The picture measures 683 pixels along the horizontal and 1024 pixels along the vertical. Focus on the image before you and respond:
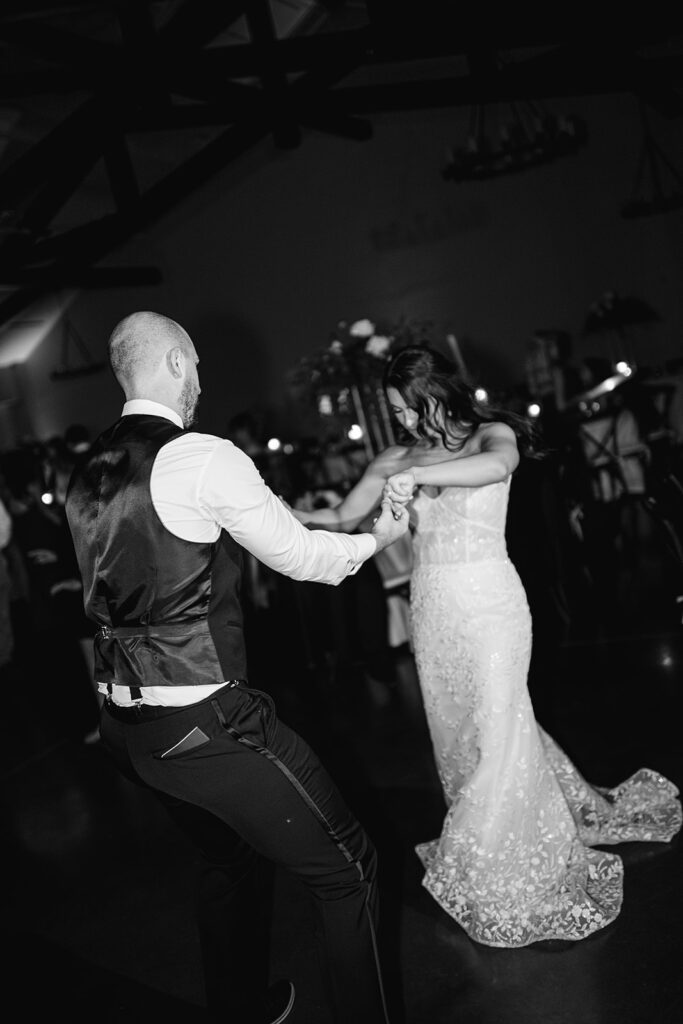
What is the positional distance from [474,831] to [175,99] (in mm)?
9978

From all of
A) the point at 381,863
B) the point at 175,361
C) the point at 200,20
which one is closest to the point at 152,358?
the point at 175,361

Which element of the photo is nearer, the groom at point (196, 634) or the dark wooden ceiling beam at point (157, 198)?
the groom at point (196, 634)

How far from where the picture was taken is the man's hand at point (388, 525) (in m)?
2.02

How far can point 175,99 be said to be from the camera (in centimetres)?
1029

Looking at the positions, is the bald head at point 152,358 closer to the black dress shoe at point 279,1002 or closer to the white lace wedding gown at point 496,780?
the white lace wedding gown at point 496,780

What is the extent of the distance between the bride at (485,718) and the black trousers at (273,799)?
2.07 ft

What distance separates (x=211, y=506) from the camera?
64.3 inches

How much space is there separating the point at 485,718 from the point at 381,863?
2.14ft

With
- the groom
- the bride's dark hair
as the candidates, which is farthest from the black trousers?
the bride's dark hair

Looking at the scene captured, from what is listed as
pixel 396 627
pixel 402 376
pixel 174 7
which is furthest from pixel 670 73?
pixel 402 376

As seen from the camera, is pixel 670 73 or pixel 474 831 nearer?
pixel 474 831

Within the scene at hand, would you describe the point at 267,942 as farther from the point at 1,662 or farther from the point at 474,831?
the point at 1,662

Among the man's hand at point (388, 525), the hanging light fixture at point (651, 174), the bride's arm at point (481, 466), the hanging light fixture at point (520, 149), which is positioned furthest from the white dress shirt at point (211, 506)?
the hanging light fixture at point (651, 174)

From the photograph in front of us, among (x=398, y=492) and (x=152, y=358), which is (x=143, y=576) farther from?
(x=398, y=492)
